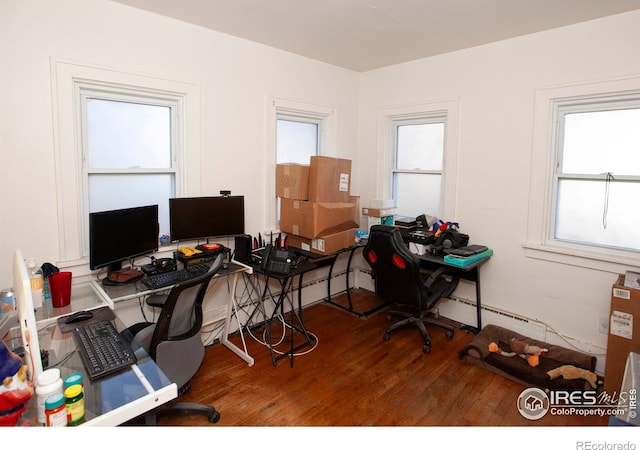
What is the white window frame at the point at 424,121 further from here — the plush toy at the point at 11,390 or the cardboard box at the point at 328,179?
the plush toy at the point at 11,390

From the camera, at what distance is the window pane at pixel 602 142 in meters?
2.79

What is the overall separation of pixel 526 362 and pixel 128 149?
344 cm

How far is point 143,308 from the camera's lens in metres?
2.89

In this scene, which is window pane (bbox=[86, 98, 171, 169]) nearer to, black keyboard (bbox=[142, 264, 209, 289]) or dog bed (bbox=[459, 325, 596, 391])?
black keyboard (bbox=[142, 264, 209, 289])

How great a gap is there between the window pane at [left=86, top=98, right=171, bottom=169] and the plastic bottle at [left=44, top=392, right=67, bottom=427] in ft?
6.43

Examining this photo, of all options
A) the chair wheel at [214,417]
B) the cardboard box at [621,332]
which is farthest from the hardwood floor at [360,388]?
the cardboard box at [621,332]

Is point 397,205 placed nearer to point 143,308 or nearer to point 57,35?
point 143,308

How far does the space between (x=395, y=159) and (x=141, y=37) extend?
281 cm

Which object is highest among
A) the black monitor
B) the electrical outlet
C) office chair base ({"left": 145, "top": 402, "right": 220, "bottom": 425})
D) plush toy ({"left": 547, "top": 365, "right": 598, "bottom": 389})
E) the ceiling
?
the ceiling

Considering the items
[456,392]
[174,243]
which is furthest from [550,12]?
[174,243]

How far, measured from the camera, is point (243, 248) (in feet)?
10.3

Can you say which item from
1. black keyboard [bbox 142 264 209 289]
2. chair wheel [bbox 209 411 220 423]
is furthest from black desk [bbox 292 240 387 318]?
chair wheel [bbox 209 411 220 423]

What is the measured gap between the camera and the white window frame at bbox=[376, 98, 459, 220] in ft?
12.0

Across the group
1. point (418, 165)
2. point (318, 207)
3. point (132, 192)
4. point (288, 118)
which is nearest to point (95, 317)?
Answer: point (132, 192)
